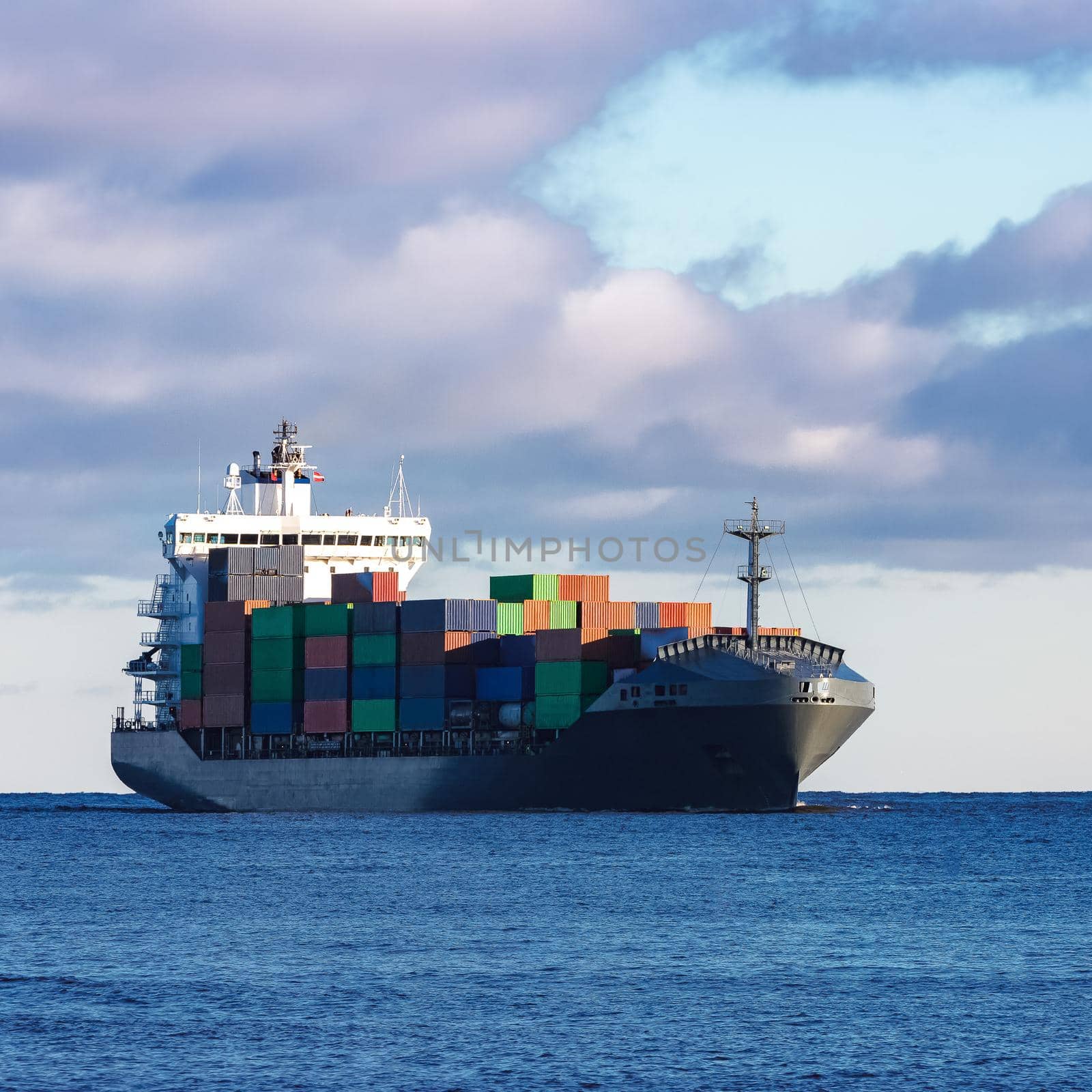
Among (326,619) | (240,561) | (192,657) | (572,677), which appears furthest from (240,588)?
(572,677)

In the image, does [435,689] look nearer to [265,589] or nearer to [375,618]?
[375,618]

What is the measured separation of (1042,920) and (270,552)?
183 feet

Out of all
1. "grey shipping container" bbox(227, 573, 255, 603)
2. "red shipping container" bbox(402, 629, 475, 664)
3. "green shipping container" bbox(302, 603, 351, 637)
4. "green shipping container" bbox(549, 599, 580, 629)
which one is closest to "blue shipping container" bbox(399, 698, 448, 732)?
"red shipping container" bbox(402, 629, 475, 664)

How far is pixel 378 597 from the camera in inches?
3435

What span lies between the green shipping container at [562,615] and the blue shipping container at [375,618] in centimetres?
702

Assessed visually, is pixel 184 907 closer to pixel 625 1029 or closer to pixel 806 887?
pixel 806 887


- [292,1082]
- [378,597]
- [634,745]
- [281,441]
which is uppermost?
[281,441]

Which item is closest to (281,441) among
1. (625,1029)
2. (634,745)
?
(634,745)

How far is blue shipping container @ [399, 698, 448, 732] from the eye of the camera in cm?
8294

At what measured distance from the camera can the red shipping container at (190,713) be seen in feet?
310

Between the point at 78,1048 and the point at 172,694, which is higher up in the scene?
the point at 172,694

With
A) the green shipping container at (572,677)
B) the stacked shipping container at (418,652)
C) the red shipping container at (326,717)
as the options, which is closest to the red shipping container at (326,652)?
the stacked shipping container at (418,652)

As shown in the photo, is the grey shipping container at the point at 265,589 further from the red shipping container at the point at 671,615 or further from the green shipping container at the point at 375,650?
the red shipping container at the point at 671,615

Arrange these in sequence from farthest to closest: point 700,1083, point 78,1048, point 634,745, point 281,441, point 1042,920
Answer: point 281,441 → point 634,745 → point 1042,920 → point 78,1048 → point 700,1083
